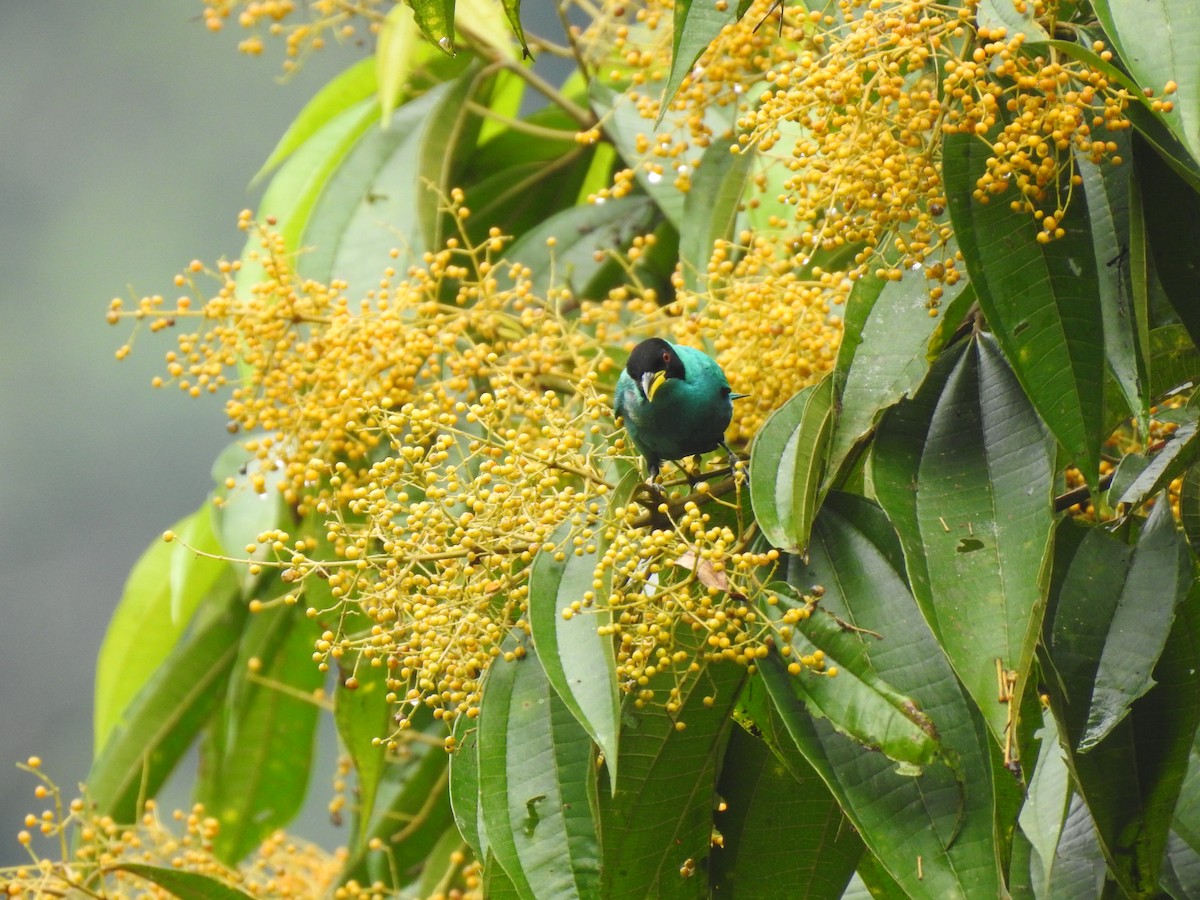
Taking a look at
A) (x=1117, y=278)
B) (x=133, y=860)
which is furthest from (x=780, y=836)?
(x=133, y=860)

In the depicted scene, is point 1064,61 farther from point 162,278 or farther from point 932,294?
point 162,278

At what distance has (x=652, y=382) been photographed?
188 cm

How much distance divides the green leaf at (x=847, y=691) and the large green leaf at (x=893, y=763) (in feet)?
0.04

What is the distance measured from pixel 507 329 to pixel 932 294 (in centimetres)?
69

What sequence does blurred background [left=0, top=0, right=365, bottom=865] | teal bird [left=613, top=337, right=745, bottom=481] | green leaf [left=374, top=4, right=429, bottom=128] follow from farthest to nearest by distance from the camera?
1. blurred background [left=0, top=0, right=365, bottom=865]
2. green leaf [left=374, top=4, right=429, bottom=128]
3. teal bird [left=613, top=337, right=745, bottom=481]

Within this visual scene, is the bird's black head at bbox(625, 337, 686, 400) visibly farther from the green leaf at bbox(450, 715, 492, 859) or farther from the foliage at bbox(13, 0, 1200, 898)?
the green leaf at bbox(450, 715, 492, 859)

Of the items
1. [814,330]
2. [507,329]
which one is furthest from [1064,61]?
[507,329]

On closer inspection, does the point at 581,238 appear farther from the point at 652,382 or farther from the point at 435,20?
the point at 435,20

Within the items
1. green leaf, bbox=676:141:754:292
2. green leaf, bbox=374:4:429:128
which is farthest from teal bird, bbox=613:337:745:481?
green leaf, bbox=374:4:429:128

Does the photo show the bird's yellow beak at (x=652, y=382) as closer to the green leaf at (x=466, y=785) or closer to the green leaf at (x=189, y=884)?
the green leaf at (x=466, y=785)

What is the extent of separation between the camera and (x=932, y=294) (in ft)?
4.76

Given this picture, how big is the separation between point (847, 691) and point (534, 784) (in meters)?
0.31

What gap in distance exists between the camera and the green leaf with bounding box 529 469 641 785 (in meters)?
1.21

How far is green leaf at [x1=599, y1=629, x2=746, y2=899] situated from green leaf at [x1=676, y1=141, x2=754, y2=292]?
2.27 ft
